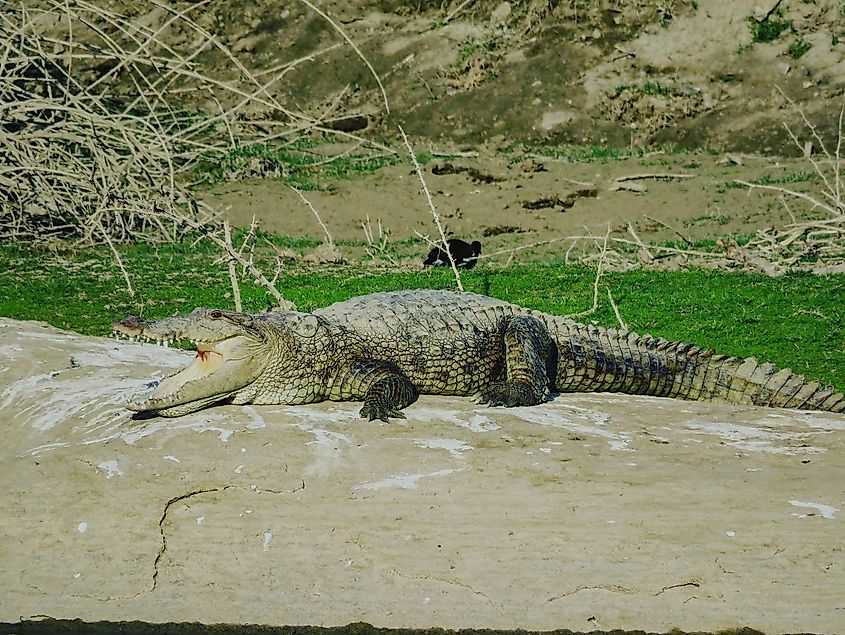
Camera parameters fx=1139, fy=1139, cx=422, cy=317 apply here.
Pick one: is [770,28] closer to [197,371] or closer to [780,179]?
[780,179]

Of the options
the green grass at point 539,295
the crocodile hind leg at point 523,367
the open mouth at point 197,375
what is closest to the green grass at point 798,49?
the green grass at point 539,295

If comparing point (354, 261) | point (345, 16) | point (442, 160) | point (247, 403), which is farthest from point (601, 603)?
point (345, 16)

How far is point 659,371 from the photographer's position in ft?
22.8

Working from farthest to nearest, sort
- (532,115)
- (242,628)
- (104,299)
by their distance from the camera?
(532,115) < (104,299) < (242,628)

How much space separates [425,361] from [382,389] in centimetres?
63

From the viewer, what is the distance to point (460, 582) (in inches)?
181

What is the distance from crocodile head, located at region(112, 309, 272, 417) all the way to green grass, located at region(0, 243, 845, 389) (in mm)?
3529

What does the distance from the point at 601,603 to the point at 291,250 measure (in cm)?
1017

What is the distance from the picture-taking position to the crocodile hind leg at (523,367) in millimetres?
6129

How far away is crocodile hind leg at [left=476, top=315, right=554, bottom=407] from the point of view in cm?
613

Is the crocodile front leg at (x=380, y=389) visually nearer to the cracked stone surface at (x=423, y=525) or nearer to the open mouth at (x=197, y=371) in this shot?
the cracked stone surface at (x=423, y=525)

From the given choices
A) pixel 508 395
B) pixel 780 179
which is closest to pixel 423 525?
pixel 508 395

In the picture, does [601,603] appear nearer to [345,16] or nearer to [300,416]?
[300,416]

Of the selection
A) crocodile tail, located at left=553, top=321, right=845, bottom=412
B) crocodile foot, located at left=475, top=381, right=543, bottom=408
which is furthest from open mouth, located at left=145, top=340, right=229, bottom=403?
crocodile tail, located at left=553, top=321, right=845, bottom=412
